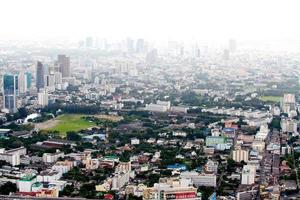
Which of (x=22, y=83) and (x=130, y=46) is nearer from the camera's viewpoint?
(x=22, y=83)

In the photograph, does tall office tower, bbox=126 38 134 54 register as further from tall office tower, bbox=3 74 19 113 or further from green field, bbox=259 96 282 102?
tall office tower, bbox=3 74 19 113

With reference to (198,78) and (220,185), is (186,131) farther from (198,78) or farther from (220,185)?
(198,78)

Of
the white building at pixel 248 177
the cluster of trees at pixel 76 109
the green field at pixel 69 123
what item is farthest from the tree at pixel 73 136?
the white building at pixel 248 177

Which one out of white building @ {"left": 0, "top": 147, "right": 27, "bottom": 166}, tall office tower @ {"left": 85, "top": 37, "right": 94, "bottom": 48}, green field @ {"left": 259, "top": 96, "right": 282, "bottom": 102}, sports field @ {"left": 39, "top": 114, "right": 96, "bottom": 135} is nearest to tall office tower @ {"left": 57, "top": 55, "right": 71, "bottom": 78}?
sports field @ {"left": 39, "top": 114, "right": 96, "bottom": 135}

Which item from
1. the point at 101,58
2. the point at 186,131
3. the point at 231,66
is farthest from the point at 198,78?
the point at 186,131

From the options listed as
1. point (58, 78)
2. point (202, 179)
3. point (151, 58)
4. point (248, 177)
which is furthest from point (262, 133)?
point (151, 58)

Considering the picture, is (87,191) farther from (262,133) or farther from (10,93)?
A: (10,93)
